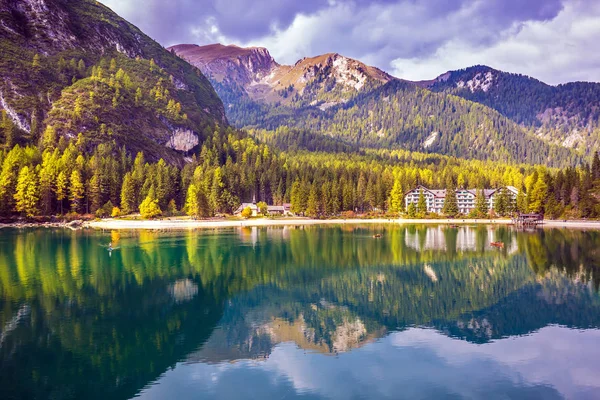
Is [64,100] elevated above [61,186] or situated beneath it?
elevated above

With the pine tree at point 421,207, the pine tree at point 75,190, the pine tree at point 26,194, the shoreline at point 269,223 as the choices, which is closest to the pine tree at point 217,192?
the shoreline at point 269,223

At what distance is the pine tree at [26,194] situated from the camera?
10388 cm

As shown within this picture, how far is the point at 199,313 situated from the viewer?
108ft

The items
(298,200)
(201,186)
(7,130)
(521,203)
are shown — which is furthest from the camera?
(298,200)

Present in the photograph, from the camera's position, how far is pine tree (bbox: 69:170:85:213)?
377ft

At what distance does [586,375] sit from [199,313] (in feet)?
82.2

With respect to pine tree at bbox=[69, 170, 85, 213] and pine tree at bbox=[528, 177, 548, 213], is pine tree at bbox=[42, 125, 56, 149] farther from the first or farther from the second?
pine tree at bbox=[528, 177, 548, 213]

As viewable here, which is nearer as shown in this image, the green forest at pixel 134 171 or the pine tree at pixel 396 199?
the green forest at pixel 134 171

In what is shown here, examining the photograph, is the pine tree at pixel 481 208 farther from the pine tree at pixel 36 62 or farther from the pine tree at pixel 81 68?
the pine tree at pixel 36 62

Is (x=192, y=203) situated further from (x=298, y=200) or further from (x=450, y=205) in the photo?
(x=450, y=205)

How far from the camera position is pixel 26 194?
10425 cm

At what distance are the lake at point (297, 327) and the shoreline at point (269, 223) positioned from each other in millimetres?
52757

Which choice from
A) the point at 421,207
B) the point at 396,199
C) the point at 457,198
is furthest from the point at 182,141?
the point at 457,198

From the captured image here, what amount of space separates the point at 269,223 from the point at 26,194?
6323cm
